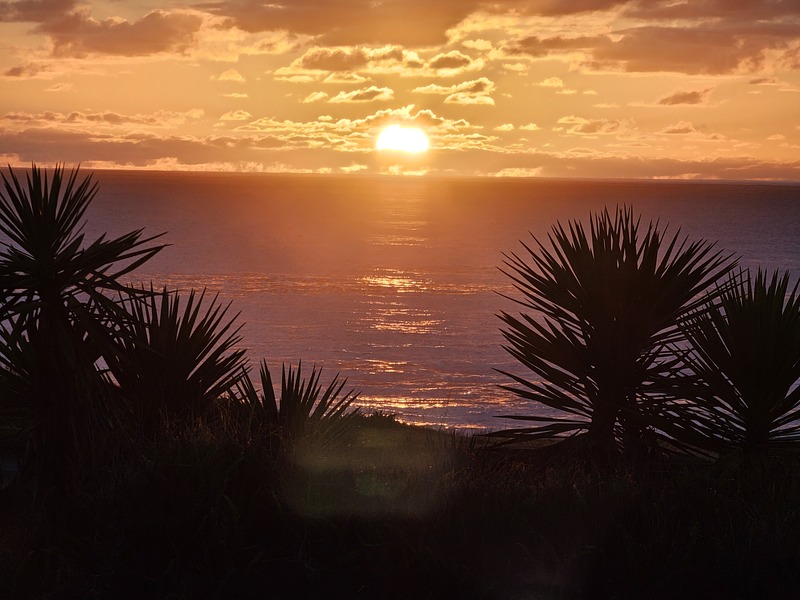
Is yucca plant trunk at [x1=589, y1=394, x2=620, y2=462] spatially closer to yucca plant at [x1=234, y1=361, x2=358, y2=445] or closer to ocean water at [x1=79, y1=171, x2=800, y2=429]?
yucca plant at [x1=234, y1=361, x2=358, y2=445]

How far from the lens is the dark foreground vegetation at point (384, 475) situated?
19.9 feet

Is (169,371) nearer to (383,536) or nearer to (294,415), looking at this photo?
(294,415)

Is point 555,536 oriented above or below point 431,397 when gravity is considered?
above

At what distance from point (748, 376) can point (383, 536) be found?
4084 millimetres

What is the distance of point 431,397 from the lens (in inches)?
1388

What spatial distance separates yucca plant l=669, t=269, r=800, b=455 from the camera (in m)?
8.57

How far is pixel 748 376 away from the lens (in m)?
8.65

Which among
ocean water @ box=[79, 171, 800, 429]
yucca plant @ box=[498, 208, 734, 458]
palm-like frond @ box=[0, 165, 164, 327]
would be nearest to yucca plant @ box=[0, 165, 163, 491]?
palm-like frond @ box=[0, 165, 164, 327]

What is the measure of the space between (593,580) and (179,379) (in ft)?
16.7

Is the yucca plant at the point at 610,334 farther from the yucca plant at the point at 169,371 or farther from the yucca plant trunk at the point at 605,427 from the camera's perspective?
the yucca plant at the point at 169,371

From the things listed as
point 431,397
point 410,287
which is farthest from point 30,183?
point 410,287

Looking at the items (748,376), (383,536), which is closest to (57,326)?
(383,536)

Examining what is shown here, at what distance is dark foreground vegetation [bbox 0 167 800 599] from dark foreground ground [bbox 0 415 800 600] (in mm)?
16

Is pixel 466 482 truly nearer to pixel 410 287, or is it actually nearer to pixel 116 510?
pixel 116 510
